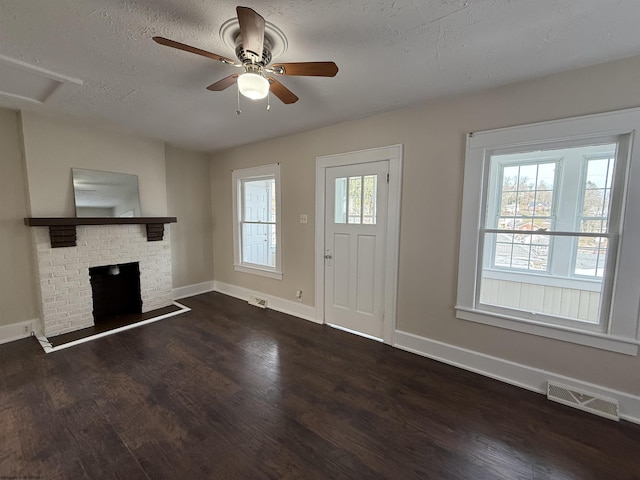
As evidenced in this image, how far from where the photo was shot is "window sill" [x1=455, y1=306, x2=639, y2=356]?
189 centimetres

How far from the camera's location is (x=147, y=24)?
58.6 inches

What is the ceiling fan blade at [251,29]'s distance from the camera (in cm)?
116

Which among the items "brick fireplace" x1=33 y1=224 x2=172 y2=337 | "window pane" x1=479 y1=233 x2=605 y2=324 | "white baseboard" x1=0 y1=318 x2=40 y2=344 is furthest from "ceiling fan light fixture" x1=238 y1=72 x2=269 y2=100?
"white baseboard" x1=0 y1=318 x2=40 y2=344

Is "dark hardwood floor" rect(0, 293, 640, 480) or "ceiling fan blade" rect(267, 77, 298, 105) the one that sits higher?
"ceiling fan blade" rect(267, 77, 298, 105)

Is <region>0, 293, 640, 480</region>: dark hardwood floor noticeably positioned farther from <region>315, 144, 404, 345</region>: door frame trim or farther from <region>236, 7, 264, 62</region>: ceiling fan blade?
<region>236, 7, 264, 62</region>: ceiling fan blade

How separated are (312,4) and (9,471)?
2.93 metres

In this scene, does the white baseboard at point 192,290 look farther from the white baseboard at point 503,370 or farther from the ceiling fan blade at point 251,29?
the ceiling fan blade at point 251,29

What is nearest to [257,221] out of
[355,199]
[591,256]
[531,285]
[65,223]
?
[355,199]

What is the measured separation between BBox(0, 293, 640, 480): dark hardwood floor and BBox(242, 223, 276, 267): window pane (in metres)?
1.65

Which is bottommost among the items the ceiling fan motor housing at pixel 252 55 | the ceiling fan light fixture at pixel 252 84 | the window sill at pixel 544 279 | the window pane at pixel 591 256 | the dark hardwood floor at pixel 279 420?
the dark hardwood floor at pixel 279 420

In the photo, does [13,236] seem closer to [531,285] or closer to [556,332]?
[556,332]

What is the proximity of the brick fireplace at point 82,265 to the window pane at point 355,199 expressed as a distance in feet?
9.21

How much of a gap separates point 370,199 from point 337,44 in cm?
159

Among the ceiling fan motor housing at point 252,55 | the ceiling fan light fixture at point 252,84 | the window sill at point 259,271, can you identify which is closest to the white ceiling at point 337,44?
the ceiling fan motor housing at point 252,55
